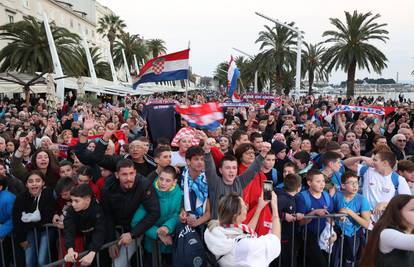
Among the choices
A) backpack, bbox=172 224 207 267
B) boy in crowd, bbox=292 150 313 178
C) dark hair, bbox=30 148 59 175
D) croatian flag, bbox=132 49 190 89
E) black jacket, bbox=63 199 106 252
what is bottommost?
backpack, bbox=172 224 207 267

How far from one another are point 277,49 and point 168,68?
82.9 feet

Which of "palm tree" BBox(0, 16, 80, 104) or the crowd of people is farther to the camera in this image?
"palm tree" BBox(0, 16, 80, 104)

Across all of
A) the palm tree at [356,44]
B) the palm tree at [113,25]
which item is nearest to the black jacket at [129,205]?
the palm tree at [356,44]

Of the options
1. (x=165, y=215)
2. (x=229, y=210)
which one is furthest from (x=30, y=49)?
(x=229, y=210)

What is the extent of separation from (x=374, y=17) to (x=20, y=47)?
27.3m

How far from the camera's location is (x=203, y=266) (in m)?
3.54

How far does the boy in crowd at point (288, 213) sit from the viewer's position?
14.3 ft

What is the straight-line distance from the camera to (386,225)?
298 centimetres

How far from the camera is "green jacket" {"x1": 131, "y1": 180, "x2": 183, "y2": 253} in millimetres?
4020

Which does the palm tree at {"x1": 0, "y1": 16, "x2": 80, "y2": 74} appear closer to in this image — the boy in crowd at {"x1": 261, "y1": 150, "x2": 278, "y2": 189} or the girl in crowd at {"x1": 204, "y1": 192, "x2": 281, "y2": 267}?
the boy in crowd at {"x1": 261, "y1": 150, "x2": 278, "y2": 189}

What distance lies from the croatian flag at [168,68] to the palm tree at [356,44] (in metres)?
22.5

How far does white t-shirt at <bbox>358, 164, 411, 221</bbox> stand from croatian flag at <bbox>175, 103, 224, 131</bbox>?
3021 millimetres

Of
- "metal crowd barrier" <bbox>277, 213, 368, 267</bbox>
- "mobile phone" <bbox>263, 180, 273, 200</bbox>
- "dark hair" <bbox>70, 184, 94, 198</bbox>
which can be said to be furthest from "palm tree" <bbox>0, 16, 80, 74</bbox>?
"mobile phone" <bbox>263, 180, 273, 200</bbox>

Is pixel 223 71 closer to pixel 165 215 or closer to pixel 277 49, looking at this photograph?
pixel 277 49
